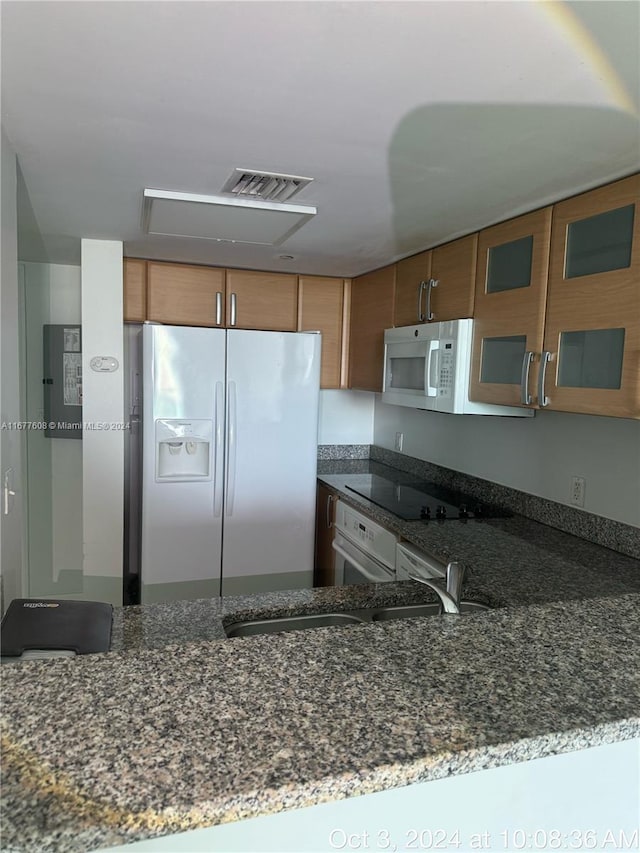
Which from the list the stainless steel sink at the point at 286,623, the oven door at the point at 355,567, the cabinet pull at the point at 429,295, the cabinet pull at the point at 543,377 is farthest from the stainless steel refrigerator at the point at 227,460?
the stainless steel sink at the point at 286,623

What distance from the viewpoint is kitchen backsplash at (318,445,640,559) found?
6.74 ft

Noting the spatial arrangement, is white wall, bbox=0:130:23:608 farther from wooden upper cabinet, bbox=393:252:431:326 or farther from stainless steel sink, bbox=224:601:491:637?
wooden upper cabinet, bbox=393:252:431:326

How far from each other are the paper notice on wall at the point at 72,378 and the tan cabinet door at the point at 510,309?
231cm

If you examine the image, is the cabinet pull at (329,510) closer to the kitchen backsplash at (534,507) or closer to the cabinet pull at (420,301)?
the kitchen backsplash at (534,507)

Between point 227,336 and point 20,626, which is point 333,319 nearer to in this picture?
point 227,336

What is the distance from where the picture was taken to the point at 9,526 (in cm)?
156

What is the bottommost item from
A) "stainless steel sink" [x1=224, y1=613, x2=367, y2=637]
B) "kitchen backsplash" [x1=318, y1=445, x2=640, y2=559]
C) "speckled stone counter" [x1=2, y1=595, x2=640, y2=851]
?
"stainless steel sink" [x1=224, y1=613, x2=367, y2=637]

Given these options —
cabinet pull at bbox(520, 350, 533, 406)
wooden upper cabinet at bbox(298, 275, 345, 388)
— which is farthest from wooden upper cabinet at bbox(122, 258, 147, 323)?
cabinet pull at bbox(520, 350, 533, 406)

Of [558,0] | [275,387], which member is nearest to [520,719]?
[558,0]

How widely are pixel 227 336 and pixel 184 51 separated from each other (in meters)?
1.97

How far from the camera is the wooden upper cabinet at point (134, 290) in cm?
302

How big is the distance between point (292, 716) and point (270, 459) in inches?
94.1

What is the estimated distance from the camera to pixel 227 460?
3031 mm

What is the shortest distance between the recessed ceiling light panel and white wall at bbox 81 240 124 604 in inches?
19.4
